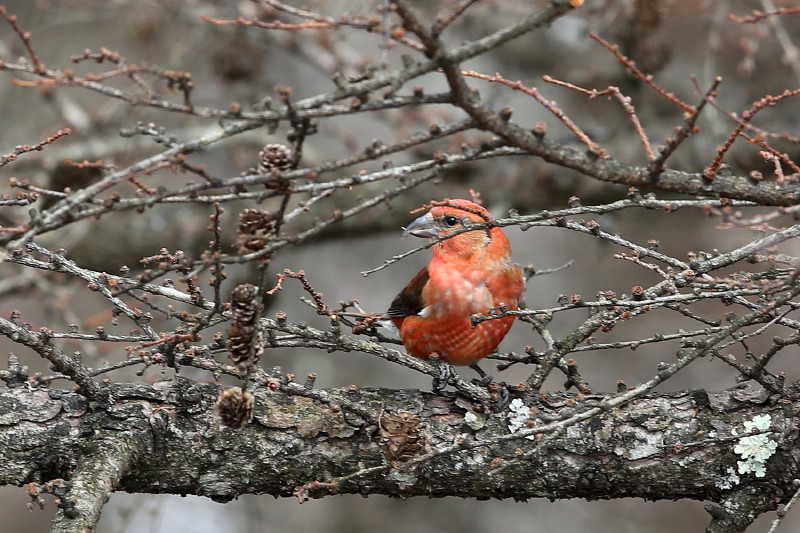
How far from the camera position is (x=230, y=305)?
255cm

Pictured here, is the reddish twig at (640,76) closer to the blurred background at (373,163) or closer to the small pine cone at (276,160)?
the small pine cone at (276,160)

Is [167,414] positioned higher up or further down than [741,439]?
higher up

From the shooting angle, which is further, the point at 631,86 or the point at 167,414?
the point at 631,86

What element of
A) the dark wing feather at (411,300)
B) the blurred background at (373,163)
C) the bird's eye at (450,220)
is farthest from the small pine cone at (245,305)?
the blurred background at (373,163)

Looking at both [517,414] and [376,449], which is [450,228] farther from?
[376,449]

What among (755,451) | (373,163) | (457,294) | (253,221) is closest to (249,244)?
(253,221)

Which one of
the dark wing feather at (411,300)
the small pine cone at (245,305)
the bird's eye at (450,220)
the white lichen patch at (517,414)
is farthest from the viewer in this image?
the bird's eye at (450,220)

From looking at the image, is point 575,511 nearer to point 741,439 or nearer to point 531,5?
point 531,5

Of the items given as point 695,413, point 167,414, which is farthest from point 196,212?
point 695,413

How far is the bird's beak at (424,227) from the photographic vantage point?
180 inches

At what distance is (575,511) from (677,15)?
4.40m

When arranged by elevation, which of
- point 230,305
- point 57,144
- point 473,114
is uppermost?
point 57,144

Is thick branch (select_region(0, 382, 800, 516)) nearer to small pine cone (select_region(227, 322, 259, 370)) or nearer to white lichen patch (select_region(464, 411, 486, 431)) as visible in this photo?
white lichen patch (select_region(464, 411, 486, 431))

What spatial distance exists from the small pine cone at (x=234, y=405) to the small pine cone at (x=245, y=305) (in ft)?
0.77
